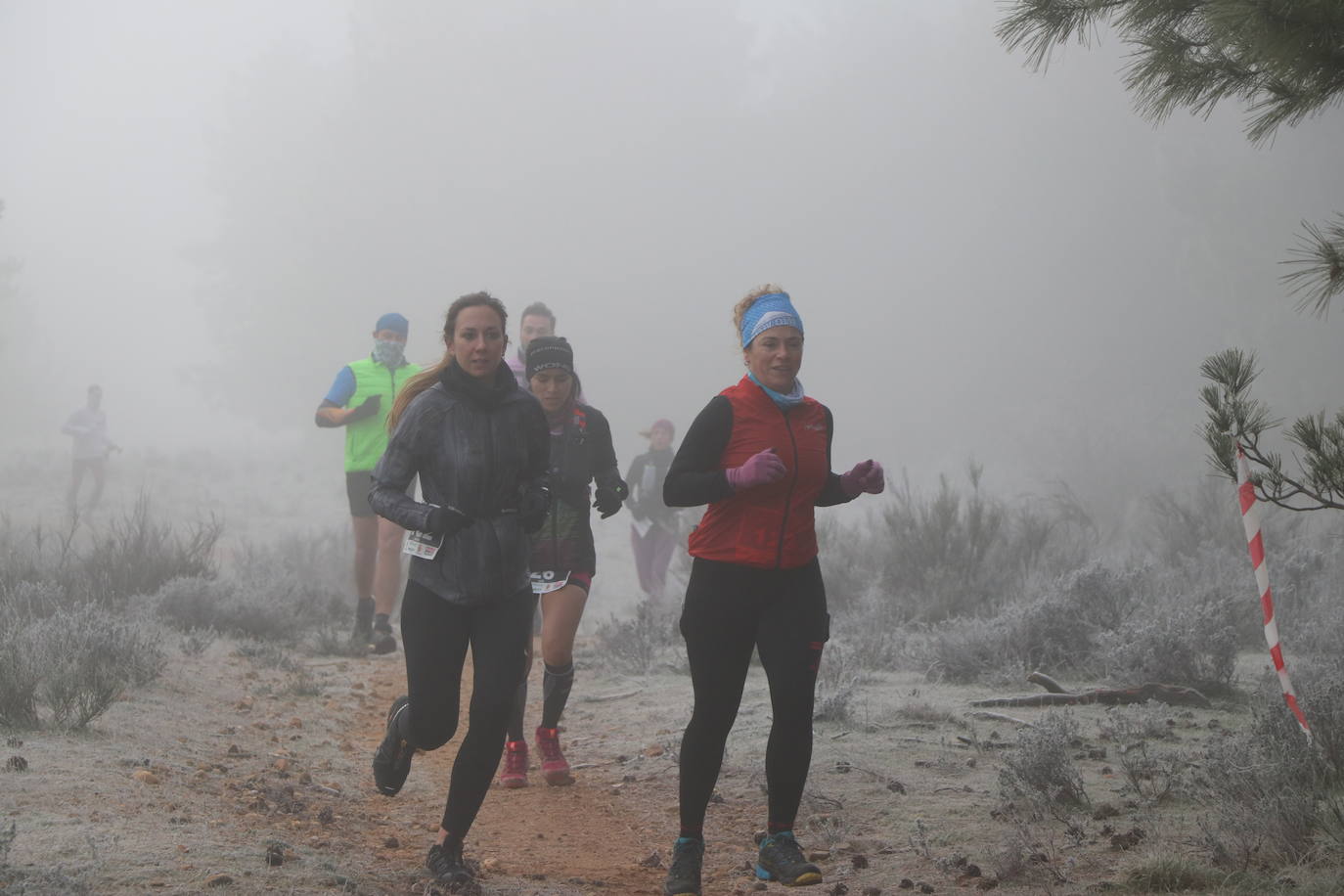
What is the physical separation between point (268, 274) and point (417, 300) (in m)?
7.15

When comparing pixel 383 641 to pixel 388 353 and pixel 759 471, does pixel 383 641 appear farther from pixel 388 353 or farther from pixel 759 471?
pixel 759 471

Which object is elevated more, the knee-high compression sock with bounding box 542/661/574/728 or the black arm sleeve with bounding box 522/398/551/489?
the black arm sleeve with bounding box 522/398/551/489

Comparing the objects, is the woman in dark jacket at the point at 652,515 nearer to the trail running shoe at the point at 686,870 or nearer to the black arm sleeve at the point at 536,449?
the black arm sleeve at the point at 536,449

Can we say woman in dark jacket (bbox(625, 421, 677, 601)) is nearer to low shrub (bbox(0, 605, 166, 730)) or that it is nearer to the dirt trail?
the dirt trail

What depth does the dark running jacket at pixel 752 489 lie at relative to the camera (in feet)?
12.5

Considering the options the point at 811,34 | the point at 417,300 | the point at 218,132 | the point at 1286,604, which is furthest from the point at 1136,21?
the point at 811,34

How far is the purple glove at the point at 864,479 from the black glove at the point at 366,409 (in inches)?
212

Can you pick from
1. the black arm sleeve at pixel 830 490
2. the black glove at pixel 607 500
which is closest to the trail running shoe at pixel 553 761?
the black glove at pixel 607 500

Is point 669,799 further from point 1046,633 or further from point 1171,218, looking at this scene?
point 1171,218

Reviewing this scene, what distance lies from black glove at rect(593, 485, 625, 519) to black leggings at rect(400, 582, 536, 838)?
1.31 meters

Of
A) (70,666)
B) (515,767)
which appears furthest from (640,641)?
(70,666)

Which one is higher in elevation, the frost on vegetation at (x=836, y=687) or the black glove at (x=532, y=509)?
the black glove at (x=532, y=509)

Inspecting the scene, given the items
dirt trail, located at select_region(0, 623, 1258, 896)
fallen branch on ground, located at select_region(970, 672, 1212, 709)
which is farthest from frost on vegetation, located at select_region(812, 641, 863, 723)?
fallen branch on ground, located at select_region(970, 672, 1212, 709)

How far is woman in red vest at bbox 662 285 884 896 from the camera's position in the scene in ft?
12.4
